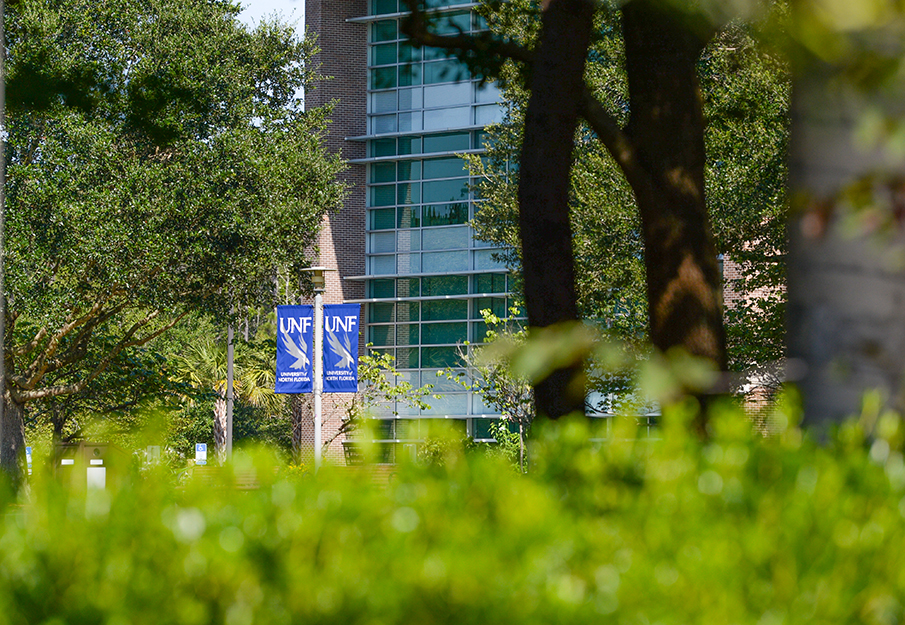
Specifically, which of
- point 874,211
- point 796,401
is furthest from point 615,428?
point 874,211

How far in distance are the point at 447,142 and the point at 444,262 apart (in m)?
4.24

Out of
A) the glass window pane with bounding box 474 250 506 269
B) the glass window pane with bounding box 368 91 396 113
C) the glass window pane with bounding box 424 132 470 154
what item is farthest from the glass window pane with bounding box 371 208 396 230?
the glass window pane with bounding box 368 91 396 113

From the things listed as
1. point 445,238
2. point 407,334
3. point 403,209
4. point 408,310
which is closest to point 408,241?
point 403,209

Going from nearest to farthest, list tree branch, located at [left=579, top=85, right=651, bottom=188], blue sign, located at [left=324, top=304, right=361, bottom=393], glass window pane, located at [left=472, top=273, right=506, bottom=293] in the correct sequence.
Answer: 1. tree branch, located at [left=579, top=85, right=651, bottom=188]
2. blue sign, located at [left=324, top=304, right=361, bottom=393]
3. glass window pane, located at [left=472, top=273, right=506, bottom=293]

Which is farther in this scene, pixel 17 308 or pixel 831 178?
pixel 17 308

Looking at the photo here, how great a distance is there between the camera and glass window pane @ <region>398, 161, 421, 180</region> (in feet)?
121

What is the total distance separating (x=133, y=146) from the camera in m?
24.5

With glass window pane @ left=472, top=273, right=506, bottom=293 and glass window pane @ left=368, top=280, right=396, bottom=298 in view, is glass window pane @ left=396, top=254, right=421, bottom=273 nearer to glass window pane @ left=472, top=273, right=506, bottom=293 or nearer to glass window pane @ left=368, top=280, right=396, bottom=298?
glass window pane @ left=368, top=280, right=396, bottom=298

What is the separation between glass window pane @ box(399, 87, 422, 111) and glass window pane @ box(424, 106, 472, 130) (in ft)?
2.02

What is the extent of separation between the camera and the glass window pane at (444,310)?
36438 millimetres

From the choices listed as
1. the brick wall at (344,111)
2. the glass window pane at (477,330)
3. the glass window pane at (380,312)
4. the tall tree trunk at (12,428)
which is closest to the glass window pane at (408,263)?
the glass window pane at (380,312)

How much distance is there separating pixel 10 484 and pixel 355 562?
100cm

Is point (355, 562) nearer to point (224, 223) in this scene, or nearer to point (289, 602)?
point (289, 602)

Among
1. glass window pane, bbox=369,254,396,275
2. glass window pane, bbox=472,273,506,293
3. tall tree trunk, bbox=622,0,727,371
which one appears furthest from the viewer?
glass window pane, bbox=369,254,396,275
